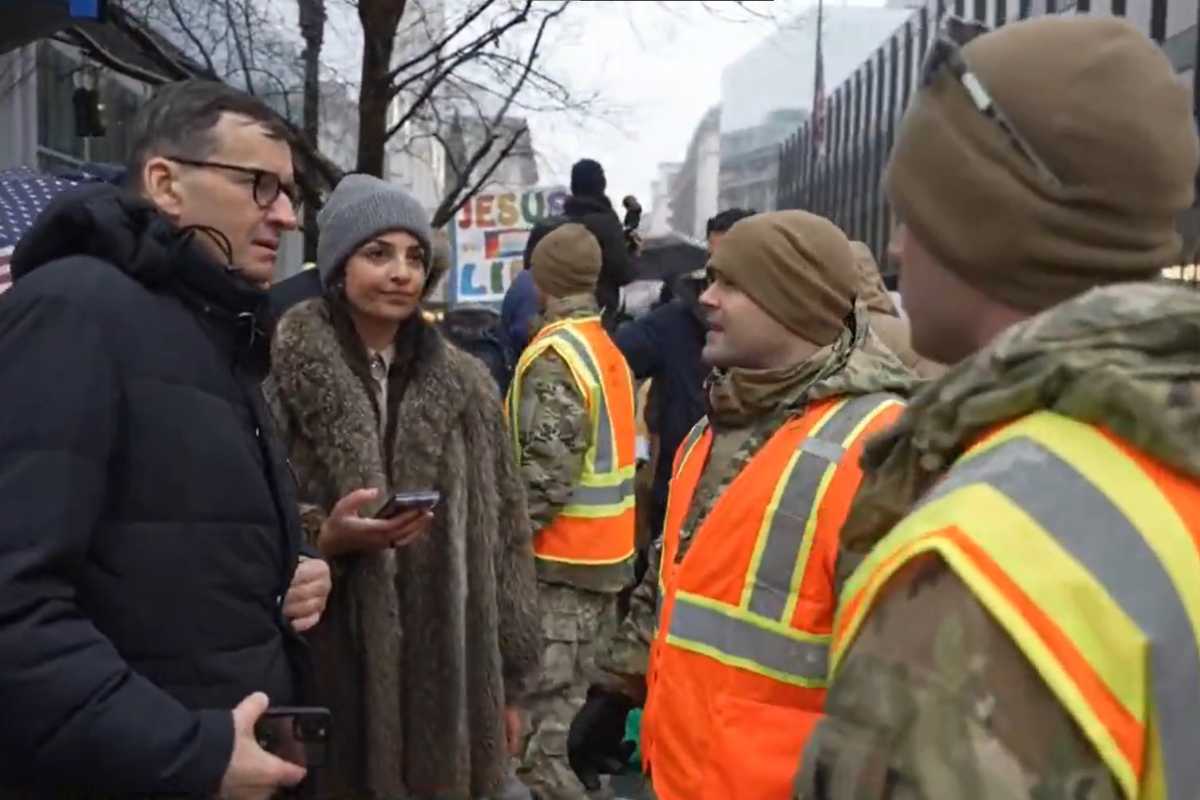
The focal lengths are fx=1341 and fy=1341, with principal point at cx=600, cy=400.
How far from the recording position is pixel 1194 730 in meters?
1.08

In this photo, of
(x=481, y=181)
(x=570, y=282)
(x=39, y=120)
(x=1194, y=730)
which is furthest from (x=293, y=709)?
(x=39, y=120)

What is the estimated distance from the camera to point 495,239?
14125 millimetres

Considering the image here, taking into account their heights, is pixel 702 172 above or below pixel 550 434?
above

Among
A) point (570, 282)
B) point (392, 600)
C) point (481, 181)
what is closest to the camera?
point (392, 600)

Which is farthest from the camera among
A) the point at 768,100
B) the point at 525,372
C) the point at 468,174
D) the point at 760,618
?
the point at 768,100

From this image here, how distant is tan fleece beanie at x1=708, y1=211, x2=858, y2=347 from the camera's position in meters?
2.84

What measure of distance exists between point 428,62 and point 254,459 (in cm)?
747

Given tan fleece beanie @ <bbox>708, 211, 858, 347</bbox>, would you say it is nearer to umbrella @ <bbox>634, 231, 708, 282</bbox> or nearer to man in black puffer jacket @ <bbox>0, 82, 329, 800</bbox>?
man in black puffer jacket @ <bbox>0, 82, 329, 800</bbox>

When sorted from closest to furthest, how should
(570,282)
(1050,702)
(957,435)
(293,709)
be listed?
(1050,702) → (957,435) → (293,709) → (570,282)

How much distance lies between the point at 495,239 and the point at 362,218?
10622 mm

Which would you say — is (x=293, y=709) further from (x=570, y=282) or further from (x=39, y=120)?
(x=39, y=120)

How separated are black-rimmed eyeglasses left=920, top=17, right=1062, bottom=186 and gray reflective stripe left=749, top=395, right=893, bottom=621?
111 cm

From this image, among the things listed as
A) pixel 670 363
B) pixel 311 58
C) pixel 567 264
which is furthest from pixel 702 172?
pixel 567 264

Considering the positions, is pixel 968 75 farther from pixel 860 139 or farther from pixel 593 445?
pixel 860 139
